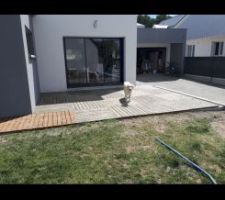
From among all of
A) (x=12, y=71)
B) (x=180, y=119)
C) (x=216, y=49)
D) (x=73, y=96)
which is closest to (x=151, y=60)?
(x=216, y=49)

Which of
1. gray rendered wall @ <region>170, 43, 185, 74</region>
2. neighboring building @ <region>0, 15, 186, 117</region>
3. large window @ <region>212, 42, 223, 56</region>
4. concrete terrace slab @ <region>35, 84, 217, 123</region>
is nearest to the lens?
concrete terrace slab @ <region>35, 84, 217, 123</region>

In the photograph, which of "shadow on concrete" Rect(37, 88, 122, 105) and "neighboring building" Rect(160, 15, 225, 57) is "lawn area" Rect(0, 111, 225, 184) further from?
"neighboring building" Rect(160, 15, 225, 57)

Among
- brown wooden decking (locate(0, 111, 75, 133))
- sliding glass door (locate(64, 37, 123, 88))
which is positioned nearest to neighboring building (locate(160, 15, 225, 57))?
sliding glass door (locate(64, 37, 123, 88))

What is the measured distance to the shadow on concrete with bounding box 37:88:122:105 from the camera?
7512 mm

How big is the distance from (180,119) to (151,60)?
1360 cm

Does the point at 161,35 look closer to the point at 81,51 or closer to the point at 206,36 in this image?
the point at 206,36

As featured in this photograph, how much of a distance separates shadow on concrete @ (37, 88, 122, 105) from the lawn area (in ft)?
8.54

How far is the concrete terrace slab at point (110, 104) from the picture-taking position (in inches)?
234

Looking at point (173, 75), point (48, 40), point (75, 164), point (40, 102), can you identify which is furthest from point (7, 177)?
point (173, 75)

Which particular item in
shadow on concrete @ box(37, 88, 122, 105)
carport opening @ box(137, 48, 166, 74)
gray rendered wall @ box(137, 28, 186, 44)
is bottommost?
shadow on concrete @ box(37, 88, 122, 105)

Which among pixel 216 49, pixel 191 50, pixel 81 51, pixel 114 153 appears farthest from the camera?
pixel 191 50

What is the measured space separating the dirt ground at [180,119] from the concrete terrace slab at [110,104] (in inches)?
10.1

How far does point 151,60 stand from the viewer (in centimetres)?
1848
